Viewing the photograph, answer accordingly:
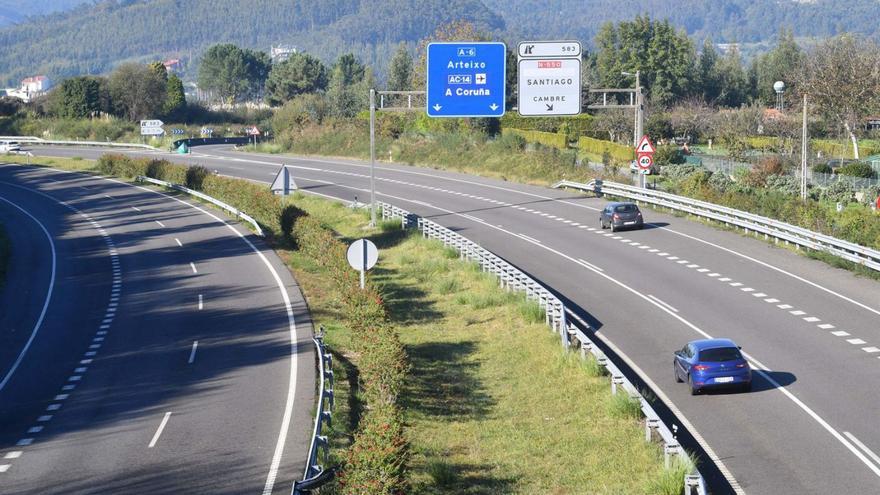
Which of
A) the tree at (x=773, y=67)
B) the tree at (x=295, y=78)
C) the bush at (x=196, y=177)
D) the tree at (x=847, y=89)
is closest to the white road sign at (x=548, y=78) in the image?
the bush at (x=196, y=177)

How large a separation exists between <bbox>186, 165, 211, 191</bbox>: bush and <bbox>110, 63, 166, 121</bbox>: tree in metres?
77.7

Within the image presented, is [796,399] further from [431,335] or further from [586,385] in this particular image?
[431,335]

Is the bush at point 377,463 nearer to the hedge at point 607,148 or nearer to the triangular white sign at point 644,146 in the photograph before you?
the triangular white sign at point 644,146

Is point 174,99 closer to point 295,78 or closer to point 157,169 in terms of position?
point 295,78

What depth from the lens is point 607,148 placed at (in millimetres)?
86562

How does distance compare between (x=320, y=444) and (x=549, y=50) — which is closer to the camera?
(x=320, y=444)

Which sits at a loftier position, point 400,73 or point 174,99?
point 400,73

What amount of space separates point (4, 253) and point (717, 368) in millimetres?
35290

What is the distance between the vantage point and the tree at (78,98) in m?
136

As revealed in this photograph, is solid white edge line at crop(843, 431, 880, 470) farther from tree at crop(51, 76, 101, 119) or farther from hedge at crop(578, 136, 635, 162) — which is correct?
tree at crop(51, 76, 101, 119)

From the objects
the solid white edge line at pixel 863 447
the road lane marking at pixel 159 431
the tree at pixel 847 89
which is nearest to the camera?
the solid white edge line at pixel 863 447

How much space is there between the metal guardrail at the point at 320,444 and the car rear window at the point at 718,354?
26.6 feet

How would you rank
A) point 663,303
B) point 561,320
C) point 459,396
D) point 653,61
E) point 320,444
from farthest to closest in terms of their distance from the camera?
point 653,61, point 663,303, point 561,320, point 459,396, point 320,444

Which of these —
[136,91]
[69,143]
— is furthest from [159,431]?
[136,91]
